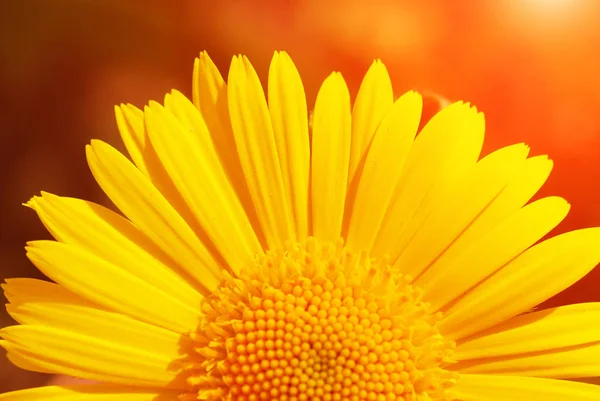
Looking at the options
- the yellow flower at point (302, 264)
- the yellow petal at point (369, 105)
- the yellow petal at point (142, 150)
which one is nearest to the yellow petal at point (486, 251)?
the yellow flower at point (302, 264)

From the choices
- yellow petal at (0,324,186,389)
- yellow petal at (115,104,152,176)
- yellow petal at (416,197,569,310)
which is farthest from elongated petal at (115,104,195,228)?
yellow petal at (416,197,569,310)

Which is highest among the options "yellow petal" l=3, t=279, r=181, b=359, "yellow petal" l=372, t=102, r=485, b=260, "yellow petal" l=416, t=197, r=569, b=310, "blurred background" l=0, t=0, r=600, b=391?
"blurred background" l=0, t=0, r=600, b=391

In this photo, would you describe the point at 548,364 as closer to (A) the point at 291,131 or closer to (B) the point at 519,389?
(B) the point at 519,389

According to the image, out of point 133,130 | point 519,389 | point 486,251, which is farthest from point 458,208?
point 133,130

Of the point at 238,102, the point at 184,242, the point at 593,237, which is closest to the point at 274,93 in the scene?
the point at 238,102

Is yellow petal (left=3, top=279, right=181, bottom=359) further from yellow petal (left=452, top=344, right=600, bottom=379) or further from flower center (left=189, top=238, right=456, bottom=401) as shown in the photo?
yellow petal (left=452, top=344, right=600, bottom=379)

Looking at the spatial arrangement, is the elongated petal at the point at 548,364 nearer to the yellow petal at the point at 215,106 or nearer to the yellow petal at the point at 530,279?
the yellow petal at the point at 530,279
